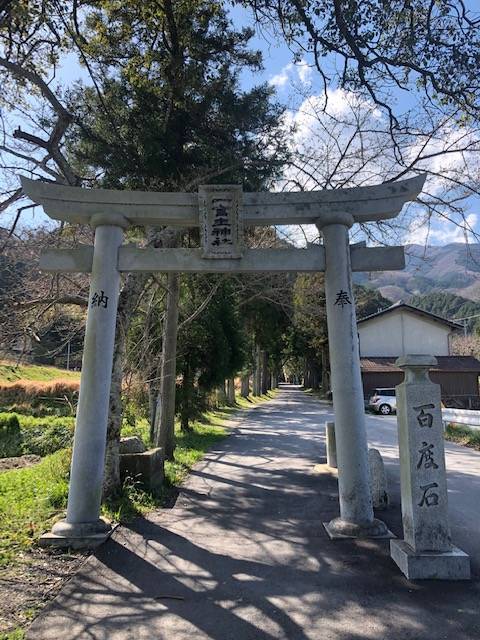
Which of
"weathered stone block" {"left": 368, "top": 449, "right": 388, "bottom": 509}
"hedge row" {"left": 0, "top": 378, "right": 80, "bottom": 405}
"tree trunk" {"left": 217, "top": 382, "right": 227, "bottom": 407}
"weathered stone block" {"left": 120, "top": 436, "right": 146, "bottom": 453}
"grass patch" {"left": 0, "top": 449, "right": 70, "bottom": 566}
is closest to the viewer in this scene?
"grass patch" {"left": 0, "top": 449, "right": 70, "bottom": 566}

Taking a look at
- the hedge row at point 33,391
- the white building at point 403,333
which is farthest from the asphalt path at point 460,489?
the white building at point 403,333

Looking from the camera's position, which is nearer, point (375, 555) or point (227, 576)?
point (227, 576)

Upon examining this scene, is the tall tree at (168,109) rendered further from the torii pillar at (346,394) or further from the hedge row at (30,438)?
the hedge row at (30,438)

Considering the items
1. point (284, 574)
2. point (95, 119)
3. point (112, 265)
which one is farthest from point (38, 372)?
point (284, 574)

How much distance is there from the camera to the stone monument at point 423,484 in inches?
186

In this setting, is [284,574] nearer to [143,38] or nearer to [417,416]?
[417,416]

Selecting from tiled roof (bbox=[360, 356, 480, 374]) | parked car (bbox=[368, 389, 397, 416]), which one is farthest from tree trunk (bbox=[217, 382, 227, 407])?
tiled roof (bbox=[360, 356, 480, 374])

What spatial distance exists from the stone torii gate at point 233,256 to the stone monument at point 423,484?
1213 millimetres

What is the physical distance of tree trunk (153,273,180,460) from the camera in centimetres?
1162

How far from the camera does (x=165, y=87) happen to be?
9.41m

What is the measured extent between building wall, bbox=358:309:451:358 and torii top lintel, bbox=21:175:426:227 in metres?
30.6

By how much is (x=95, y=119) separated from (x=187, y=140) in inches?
74.3

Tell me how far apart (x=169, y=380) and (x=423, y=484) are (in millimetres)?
8062

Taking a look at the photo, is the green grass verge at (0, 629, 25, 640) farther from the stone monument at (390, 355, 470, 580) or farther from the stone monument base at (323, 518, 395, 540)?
the stone monument base at (323, 518, 395, 540)
